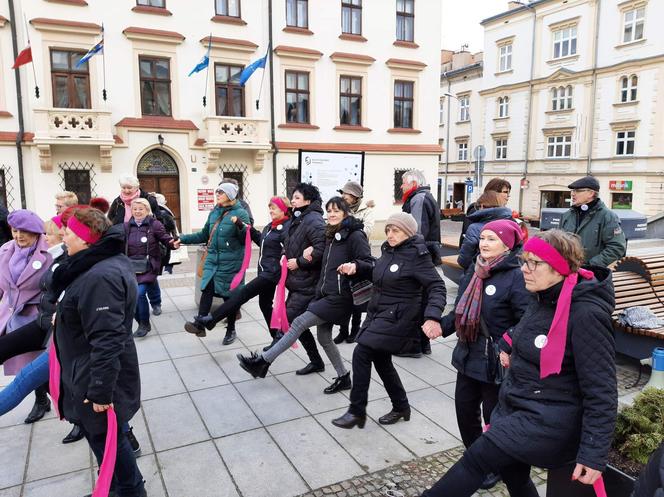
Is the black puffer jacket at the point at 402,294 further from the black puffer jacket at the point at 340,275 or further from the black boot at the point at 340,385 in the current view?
the black boot at the point at 340,385

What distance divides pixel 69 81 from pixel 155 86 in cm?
246

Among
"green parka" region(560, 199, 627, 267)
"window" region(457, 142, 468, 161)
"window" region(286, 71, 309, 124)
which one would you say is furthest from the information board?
"window" region(457, 142, 468, 161)

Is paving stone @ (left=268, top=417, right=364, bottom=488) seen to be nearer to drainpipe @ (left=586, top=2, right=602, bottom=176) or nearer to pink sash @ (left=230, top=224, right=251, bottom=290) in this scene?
pink sash @ (left=230, top=224, right=251, bottom=290)

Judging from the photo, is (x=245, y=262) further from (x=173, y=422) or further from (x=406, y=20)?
(x=406, y=20)

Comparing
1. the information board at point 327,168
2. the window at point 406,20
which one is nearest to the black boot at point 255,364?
the information board at point 327,168

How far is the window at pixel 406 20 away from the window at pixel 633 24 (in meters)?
16.5

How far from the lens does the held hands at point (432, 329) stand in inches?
136

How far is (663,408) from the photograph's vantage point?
291cm

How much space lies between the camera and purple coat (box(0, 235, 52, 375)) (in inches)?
157

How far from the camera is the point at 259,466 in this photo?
360cm

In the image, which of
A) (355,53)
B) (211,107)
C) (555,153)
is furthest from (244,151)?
(555,153)

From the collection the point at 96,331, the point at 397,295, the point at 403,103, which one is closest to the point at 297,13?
the point at 403,103

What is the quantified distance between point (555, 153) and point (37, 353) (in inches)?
1347

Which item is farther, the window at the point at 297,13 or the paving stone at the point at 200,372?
the window at the point at 297,13
